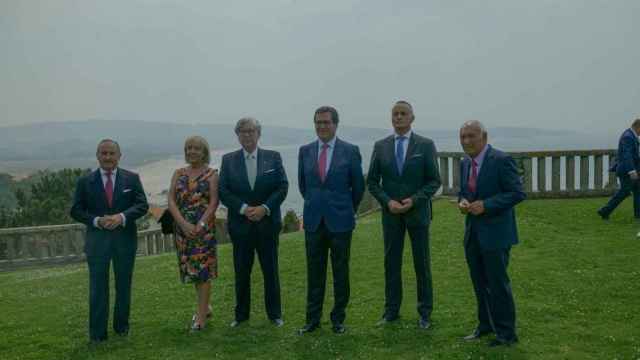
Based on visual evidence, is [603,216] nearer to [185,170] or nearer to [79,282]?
[185,170]

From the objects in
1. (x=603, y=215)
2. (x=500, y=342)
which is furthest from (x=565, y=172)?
(x=500, y=342)

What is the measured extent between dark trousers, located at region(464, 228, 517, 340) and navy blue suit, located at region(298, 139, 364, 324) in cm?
132

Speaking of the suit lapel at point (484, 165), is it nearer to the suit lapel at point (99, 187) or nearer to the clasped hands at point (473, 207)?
the clasped hands at point (473, 207)

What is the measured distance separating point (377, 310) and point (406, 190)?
178 cm

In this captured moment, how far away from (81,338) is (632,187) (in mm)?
10594

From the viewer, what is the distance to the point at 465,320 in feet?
22.2

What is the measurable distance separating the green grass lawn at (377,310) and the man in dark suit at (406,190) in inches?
23.1

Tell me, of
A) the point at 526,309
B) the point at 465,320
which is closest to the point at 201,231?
the point at 465,320

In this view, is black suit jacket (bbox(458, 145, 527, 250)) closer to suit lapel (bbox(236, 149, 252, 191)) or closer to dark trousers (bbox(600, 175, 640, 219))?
suit lapel (bbox(236, 149, 252, 191))

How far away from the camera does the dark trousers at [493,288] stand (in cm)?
565

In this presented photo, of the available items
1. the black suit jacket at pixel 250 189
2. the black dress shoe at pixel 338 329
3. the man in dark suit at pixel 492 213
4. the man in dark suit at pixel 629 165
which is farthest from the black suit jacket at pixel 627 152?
the black suit jacket at pixel 250 189

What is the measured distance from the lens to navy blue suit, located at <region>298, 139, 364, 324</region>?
6.39 meters

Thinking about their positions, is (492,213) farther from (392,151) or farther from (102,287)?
(102,287)

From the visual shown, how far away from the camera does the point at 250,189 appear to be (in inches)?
263
